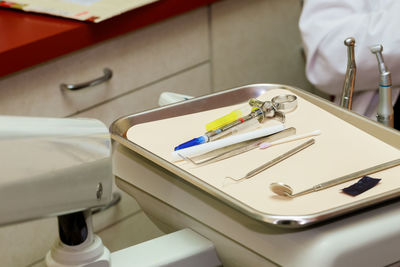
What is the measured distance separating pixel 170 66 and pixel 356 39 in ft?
1.53

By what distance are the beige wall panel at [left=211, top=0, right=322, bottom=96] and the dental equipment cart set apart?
0.86m

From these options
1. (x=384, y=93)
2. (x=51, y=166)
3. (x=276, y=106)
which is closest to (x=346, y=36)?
(x=384, y=93)

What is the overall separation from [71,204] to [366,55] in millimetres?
910

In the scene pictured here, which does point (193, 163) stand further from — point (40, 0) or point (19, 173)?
point (40, 0)

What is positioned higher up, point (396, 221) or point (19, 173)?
point (19, 173)

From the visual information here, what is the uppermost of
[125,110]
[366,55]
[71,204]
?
[71,204]

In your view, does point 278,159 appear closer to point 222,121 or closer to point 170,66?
point 222,121

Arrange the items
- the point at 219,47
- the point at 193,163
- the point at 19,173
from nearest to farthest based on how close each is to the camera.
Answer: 1. the point at 19,173
2. the point at 193,163
3. the point at 219,47

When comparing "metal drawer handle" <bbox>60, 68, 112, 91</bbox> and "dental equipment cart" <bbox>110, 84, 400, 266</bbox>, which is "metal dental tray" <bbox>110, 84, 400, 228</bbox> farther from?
"metal drawer handle" <bbox>60, 68, 112, 91</bbox>

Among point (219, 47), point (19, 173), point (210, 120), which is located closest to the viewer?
point (19, 173)

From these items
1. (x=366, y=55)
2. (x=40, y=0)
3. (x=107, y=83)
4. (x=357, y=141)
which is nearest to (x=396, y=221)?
(x=357, y=141)

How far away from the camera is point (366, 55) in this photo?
1351 mm

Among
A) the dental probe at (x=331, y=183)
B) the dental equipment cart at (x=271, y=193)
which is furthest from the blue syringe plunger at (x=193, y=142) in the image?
the dental probe at (x=331, y=183)

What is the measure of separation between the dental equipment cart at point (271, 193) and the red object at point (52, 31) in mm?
498
